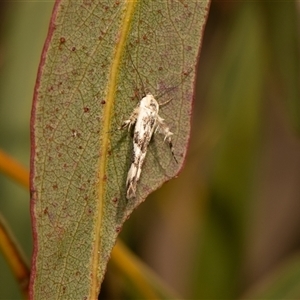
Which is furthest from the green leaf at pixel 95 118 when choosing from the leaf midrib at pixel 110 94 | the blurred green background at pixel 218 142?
the blurred green background at pixel 218 142

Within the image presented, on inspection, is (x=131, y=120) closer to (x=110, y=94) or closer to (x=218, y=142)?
(x=110, y=94)

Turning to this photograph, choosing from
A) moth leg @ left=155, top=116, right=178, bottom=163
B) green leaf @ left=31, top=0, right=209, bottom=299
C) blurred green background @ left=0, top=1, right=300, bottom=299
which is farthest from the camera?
blurred green background @ left=0, top=1, right=300, bottom=299

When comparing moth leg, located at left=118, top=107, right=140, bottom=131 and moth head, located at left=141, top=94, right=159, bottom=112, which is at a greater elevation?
moth head, located at left=141, top=94, right=159, bottom=112

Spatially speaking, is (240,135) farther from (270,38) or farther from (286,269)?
(286,269)

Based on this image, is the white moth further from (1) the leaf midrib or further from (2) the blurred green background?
(2) the blurred green background

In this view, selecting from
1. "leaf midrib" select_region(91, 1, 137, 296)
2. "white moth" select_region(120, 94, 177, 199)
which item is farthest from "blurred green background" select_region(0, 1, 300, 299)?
"leaf midrib" select_region(91, 1, 137, 296)

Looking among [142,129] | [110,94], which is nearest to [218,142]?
[142,129]
